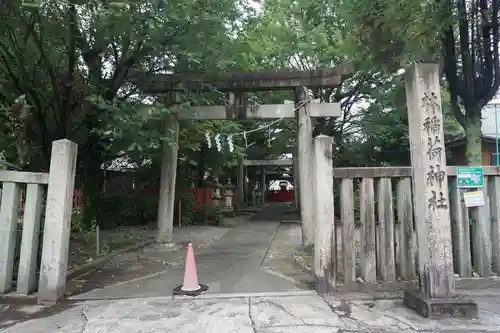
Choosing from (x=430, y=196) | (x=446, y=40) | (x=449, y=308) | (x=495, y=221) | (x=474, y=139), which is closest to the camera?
(x=449, y=308)

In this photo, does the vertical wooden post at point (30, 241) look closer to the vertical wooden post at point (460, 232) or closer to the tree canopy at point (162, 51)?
the tree canopy at point (162, 51)

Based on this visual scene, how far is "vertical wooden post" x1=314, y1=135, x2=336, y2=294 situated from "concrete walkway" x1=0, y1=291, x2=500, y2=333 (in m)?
0.35

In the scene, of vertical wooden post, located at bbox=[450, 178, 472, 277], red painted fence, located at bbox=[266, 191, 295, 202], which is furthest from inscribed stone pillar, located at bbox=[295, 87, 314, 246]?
red painted fence, located at bbox=[266, 191, 295, 202]

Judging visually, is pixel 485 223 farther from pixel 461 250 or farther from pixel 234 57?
pixel 234 57

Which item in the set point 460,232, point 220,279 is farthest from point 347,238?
point 220,279

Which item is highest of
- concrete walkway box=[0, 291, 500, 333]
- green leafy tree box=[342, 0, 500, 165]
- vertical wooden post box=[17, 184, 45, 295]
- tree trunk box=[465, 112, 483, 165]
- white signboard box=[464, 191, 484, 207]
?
green leafy tree box=[342, 0, 500, 165]

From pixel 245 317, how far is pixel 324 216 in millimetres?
1972

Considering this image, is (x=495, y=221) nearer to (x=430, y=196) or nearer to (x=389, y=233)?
(x=389, y=233)

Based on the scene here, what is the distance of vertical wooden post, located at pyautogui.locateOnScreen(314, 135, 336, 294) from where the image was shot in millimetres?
5977

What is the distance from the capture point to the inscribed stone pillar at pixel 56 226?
5.67m

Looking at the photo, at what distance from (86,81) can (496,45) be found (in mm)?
7985

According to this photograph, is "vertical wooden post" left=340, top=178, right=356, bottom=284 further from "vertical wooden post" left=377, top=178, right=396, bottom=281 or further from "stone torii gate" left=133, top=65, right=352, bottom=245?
"stone torii gate" left=133, top=65, right=352, bottom=245

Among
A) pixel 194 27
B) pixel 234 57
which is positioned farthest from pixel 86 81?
pixel 234 57

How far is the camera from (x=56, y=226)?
5.74m
